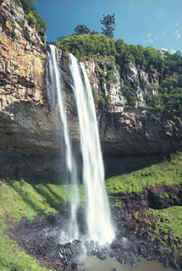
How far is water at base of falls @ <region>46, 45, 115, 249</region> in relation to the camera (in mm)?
13723

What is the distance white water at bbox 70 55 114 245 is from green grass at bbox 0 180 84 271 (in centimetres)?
236

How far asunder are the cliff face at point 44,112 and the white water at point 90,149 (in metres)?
0.96

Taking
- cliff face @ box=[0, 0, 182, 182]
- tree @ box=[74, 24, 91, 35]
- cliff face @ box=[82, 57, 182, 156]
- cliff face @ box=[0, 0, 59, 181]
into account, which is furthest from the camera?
tree @ box=[74, 24, 91, 35]

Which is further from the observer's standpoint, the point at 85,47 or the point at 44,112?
the point at 85,47

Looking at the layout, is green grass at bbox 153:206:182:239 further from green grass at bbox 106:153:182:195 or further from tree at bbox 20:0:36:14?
tree at bbox 20:0:36:14

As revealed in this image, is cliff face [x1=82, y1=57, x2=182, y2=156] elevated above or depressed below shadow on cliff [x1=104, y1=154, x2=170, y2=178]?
above

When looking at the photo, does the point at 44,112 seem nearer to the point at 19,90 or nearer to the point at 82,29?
the point at 19,90

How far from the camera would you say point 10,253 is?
25.7ft

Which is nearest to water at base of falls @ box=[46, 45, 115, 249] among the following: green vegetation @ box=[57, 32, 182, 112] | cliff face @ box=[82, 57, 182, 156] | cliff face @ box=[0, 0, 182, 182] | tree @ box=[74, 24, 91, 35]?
cliff face @ box=[0, 0, 182, 182]

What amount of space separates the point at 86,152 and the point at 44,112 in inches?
239

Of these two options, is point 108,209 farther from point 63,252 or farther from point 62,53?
point 62,53

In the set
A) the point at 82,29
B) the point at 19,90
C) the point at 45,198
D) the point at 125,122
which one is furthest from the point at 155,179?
the point at 82,29

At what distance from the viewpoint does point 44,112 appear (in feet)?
50.4

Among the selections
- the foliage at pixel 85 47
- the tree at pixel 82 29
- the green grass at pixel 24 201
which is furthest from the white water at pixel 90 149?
the tree at pixel 82 29
